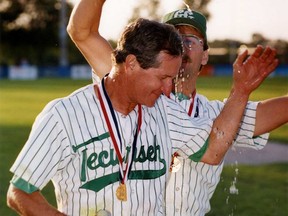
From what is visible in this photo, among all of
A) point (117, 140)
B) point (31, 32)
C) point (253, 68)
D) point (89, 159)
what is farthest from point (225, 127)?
point (31, 32)

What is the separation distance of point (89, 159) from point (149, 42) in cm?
60

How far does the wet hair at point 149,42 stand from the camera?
3.42 meters

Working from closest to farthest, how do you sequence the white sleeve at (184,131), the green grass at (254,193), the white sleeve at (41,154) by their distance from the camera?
the white sleeve at (41,154) < the white sleeve at (184,131) < the green grass at (254,193)

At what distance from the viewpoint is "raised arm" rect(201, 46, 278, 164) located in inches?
147

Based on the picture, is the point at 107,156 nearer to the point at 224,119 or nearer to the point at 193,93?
the point at 224,119

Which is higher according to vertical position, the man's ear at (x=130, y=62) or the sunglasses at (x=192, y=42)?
the man's ear at (x=130, y=62)

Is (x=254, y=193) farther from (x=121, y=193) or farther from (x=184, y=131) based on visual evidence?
(x=121, y=193)

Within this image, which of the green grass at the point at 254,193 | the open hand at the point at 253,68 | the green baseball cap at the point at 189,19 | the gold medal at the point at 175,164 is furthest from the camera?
the green grass at the point at 254,193

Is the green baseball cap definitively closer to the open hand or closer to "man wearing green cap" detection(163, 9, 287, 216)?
"man wearing green cap" detection(163, 9, 287, 216)

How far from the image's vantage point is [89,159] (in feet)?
11.3

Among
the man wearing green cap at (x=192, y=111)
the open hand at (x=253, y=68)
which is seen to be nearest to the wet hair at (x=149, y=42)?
the open hand at (x=253, y=68)

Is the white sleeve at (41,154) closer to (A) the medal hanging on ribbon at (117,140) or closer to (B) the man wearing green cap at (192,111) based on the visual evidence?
(A) the medal hanging on ribbon at (117,140)

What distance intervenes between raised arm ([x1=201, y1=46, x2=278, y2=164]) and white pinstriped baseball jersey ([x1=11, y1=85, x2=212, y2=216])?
0.32m

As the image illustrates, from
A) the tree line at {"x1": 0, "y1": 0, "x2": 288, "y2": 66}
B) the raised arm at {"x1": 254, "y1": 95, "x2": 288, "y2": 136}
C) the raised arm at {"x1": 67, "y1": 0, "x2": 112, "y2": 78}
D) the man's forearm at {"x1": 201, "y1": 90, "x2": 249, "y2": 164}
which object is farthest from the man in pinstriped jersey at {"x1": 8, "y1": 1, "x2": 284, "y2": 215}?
the tree line at {"x1": 0, "y1": 0, "x2": 288, "y2": 66}
